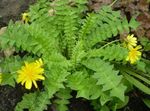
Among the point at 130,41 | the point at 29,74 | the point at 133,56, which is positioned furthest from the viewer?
the point at 130,41

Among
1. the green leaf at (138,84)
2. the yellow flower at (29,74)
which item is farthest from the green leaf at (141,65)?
the yellow flower at (29,74)

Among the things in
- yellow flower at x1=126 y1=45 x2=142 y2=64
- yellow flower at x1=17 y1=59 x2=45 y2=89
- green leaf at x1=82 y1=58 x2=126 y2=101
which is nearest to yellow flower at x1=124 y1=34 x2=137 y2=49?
yellow flower at x1=126 y1=45 x2=142 y2=64

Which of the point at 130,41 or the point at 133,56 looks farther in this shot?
the point at 130,41

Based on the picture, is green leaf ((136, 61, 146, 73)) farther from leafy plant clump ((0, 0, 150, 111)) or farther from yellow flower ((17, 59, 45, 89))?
yellow flower ((17, 59, 45, 89))

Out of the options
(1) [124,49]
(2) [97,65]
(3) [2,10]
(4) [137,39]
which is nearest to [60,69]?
(2) [97,65]

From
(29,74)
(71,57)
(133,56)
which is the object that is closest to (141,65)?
(133,56)

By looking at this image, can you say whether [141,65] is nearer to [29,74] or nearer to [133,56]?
[133,56]

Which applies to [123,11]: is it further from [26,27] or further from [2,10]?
[2,10]

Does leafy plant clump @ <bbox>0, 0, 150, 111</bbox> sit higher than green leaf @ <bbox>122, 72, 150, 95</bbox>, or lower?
higher
